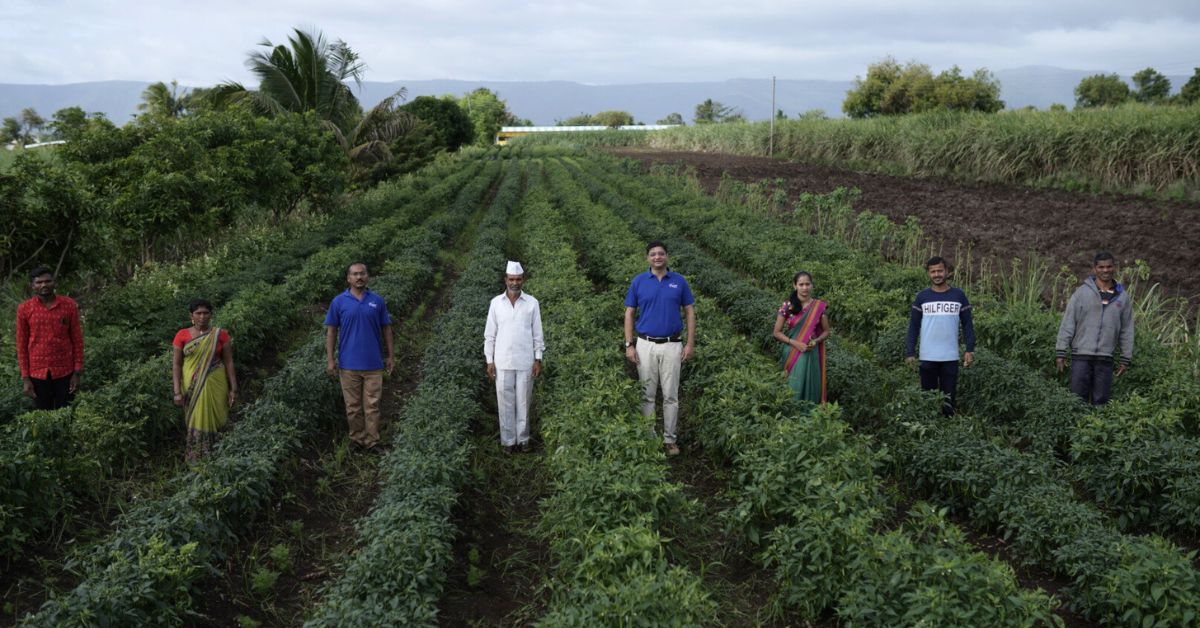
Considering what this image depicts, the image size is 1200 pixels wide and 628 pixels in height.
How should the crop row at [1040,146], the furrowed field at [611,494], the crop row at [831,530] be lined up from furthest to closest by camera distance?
the crop row at [1040,146], the furrowed field at [611,494], the crop row at [831,530]

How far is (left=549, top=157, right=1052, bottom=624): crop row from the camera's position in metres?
4.22

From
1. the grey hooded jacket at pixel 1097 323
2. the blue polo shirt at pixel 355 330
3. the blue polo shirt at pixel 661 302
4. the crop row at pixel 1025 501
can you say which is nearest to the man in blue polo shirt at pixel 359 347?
the blue polo shirt at pixel 355 330

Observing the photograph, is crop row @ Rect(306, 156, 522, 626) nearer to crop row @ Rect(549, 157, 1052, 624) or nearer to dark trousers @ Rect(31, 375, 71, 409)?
crop row @ Rect(549, 157, 1052, 624)

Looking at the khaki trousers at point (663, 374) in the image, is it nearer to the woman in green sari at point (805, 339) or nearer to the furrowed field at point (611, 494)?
the furrowed field at point (611, 494)

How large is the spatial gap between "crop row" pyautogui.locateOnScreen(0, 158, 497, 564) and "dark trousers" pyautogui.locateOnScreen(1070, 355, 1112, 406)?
873cm

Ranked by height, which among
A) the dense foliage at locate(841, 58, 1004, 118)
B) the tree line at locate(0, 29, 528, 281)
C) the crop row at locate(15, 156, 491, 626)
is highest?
the dense foliage at locate(841, 58, 1004, 118)

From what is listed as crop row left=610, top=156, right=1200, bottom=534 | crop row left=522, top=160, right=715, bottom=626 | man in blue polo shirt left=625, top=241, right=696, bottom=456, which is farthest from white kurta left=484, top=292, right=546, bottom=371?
crop row left=610, top=156, right=1200, bottom=534

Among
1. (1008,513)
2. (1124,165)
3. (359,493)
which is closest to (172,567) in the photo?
(359,493)

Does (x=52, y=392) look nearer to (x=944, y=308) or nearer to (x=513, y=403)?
(x=513, y=403)

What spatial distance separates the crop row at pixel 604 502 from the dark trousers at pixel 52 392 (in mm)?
4525

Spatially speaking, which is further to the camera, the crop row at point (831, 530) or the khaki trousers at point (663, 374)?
the khaki trousers at point (663, 374)

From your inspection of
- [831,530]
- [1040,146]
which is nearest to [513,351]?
[831,530]

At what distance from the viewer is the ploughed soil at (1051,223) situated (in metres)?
15.0

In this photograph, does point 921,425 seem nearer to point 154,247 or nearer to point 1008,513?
point 1008,513
